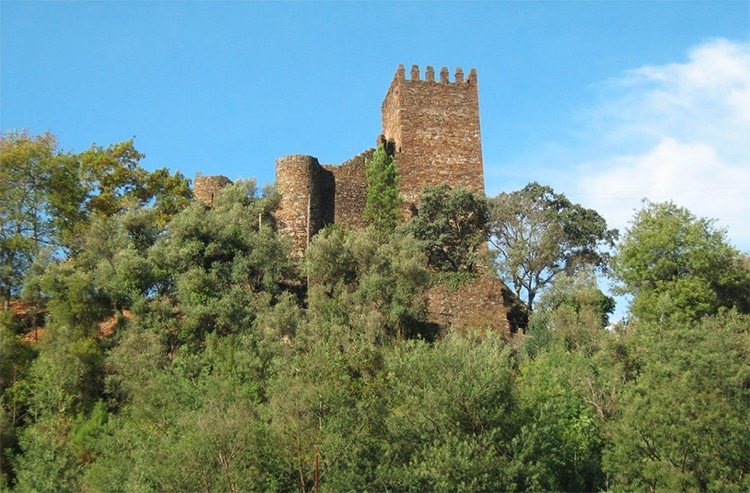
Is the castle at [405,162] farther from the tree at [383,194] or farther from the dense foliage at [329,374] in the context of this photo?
the dense foliage at [329,374]

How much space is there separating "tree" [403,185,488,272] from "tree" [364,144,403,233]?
45.9 inches

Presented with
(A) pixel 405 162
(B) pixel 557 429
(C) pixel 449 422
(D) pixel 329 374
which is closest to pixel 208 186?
(A) pixel 405 162

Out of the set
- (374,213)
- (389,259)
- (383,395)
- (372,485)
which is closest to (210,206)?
(374,213)

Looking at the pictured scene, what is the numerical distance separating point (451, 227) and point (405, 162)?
15.1ft

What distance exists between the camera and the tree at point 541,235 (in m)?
33.0

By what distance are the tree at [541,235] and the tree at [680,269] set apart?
2.19 m

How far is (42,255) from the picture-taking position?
31391 mm

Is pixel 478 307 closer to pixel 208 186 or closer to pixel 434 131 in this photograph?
pixel 434 131

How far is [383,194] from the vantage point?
117ft

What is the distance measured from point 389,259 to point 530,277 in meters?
5.94

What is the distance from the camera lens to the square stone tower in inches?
1473

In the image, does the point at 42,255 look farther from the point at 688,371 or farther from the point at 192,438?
the point at 688,371

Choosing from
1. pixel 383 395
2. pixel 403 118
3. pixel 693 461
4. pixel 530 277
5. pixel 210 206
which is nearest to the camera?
pixel 693 461

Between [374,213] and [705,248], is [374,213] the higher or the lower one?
the higher one
